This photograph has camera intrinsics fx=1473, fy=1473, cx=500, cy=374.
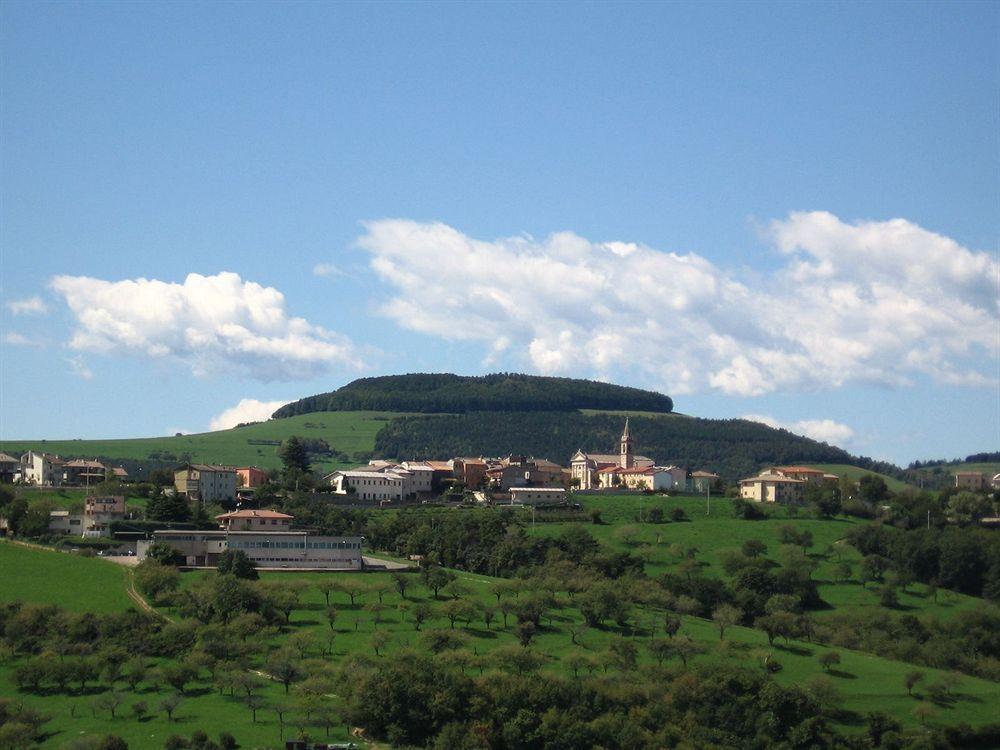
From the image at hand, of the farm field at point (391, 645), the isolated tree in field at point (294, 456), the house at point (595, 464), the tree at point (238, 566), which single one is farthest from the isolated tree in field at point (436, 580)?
the house at point (595, 464)

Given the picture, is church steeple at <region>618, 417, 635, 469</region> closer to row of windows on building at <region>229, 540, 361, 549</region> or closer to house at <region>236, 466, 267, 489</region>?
house at <region>236, 466, 267, 489</region>

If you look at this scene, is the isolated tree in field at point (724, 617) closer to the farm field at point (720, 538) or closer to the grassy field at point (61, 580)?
the farm field at point (720, 538)

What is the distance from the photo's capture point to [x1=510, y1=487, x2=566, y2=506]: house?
135000 millimetres

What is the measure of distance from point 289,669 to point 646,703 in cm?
1825

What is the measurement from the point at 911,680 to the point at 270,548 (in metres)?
42.9

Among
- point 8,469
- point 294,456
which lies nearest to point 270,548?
point 294,456

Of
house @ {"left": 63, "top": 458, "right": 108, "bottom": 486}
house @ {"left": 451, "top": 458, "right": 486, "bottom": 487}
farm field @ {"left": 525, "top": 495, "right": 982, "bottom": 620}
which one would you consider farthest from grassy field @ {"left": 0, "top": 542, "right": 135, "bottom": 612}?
house @ {"left": 451, "top": 458, "right": 486, "bottom": 487}

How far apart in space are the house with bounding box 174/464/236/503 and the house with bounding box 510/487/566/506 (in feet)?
84.3

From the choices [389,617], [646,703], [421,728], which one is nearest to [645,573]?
[389,617]

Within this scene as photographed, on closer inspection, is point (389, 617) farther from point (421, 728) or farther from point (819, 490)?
point (819, 490)

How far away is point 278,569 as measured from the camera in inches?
3915

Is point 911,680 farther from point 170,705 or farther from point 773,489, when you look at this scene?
point 773,489

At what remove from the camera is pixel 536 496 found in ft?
449

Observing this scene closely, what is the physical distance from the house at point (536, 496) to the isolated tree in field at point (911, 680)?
170 ft
